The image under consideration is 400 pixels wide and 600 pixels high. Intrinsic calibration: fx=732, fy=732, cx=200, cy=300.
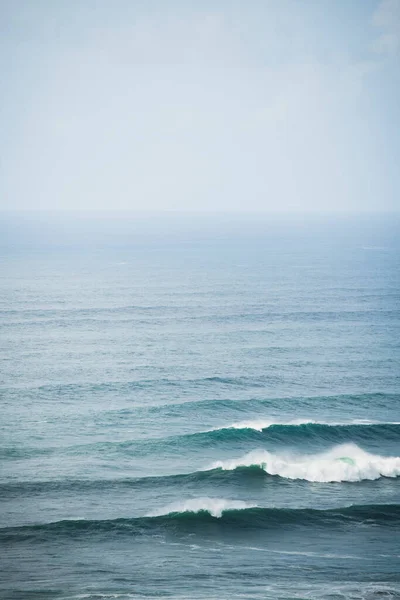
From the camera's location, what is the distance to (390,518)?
48.9 metres

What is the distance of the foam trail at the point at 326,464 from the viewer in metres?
55.9

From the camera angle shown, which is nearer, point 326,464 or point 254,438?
point 326,464

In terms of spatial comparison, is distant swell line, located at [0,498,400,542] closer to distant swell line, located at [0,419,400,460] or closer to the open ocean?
the open ocean

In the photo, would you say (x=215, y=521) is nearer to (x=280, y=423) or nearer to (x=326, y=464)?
(x=326, y=464)

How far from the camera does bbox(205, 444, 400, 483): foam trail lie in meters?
55.9

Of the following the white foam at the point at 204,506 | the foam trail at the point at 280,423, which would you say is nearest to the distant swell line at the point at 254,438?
the foam trail at the point at 280,423

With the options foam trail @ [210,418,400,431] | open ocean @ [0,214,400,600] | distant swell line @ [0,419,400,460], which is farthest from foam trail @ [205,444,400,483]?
foam trail @ [210,418,400,431]

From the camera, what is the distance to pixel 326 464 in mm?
57438

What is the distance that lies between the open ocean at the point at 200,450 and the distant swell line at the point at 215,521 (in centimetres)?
12

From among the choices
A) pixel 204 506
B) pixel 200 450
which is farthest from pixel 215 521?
pixel 200 450

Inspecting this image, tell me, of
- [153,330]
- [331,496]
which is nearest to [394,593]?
[331,496]

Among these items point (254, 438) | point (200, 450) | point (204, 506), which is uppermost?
point (254, 438)

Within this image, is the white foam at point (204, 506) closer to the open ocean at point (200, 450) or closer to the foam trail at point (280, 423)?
the open ocean at point (200, 450)

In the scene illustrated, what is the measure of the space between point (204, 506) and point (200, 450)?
972cm
